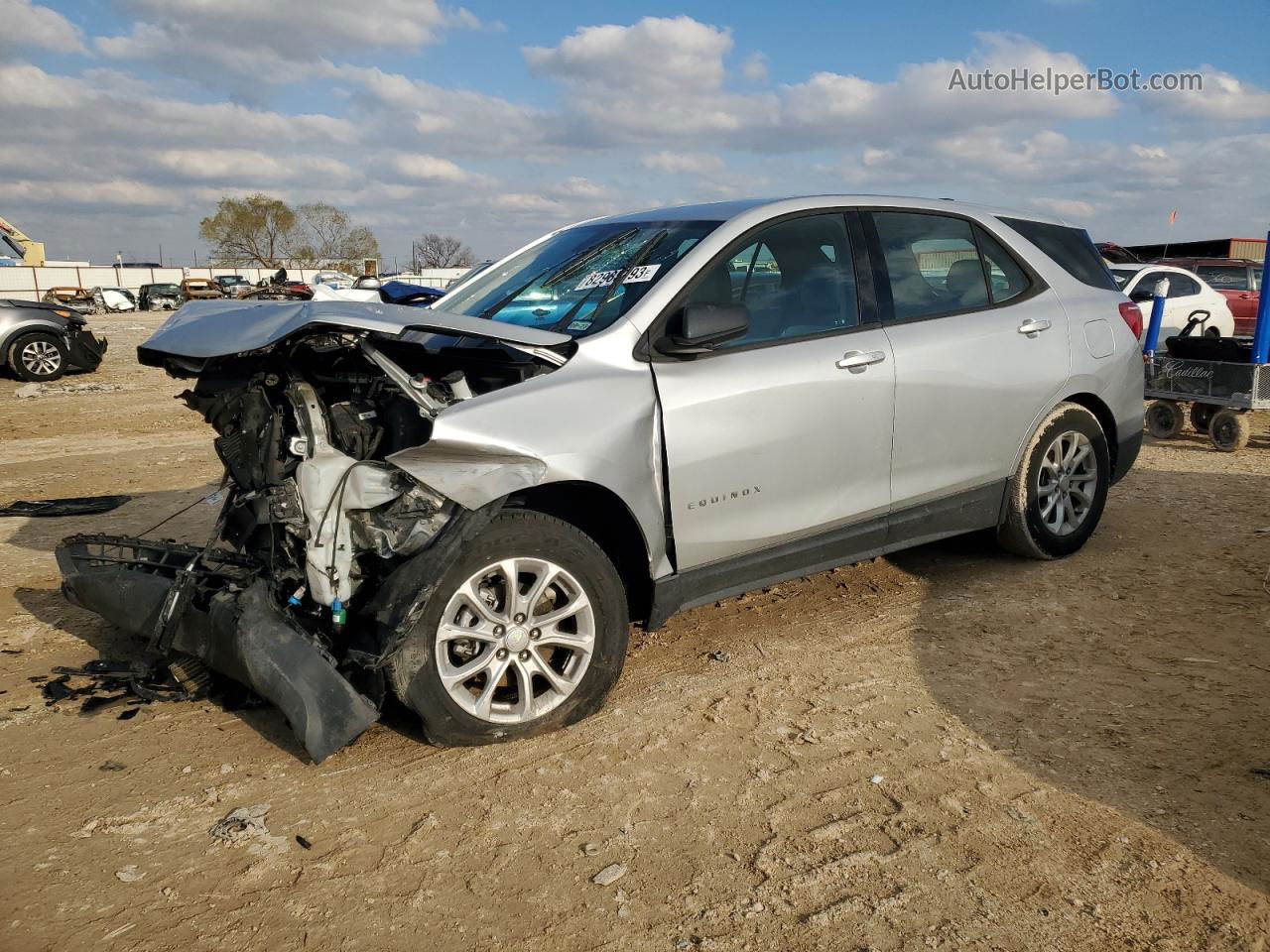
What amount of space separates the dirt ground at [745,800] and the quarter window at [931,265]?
1.48 m

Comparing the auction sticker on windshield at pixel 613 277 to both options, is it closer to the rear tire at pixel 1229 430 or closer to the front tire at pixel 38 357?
the rear tire at pixel 1229 430

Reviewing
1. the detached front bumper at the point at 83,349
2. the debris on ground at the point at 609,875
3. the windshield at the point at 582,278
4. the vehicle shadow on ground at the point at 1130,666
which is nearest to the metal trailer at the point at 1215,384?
the vehicle shadow on ground at the point at 1130,666

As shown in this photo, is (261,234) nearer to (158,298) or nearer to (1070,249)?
(158,298)

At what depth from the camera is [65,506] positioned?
7.21 m

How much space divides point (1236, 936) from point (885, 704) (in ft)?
4.78

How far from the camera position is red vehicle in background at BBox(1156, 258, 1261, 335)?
16891 millimetres

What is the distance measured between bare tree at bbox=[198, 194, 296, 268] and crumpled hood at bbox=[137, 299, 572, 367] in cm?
8303

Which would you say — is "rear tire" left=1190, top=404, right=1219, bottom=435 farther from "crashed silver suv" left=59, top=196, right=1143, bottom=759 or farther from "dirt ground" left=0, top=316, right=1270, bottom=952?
"crashed silver suv" left=59, top=196, right=1143, bottom=759

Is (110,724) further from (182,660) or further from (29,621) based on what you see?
(29,621)

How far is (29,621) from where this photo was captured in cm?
480

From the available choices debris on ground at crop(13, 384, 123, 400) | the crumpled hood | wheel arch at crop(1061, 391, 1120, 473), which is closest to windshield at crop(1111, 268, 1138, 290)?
wheel arch at crop(1061, 391, 1120, 473)

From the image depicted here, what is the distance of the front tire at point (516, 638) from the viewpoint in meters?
3.24

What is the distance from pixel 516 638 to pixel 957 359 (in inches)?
97.0

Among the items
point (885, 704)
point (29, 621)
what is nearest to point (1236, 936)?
point (885, 704)
